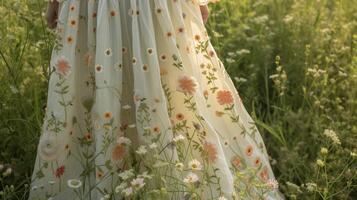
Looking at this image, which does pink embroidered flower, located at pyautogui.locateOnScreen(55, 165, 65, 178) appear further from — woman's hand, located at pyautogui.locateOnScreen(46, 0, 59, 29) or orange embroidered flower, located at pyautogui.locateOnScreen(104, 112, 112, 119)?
woman's hand, located at pyautogui.locateOnScreen(46, 0, 59, 29)

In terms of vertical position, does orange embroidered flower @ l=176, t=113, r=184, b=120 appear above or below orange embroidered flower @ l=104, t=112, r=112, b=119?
below

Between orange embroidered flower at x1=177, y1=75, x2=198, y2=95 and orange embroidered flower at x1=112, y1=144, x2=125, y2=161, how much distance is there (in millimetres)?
259

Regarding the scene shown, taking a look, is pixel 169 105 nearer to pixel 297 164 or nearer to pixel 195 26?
pixel 195 26

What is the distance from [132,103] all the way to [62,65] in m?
0.25

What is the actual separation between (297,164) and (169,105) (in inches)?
26.2

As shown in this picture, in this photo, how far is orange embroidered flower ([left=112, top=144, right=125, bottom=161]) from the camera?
208cm

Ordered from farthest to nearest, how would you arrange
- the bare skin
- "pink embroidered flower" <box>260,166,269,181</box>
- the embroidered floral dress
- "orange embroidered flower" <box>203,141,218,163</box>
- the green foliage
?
the green foliage → "pink embroidered flower" <box>260,166,269,181</box> → the bare skin → "orange embroidered flower" <box>203,141,218,163</box> → the embroidered floral dress

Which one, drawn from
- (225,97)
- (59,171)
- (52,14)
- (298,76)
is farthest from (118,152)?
(298,76)

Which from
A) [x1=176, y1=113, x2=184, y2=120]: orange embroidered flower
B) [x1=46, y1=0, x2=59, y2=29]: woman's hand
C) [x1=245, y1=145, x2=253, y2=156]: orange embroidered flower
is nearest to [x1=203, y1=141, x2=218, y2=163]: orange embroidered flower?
[x1=176, y1=113, x2=184, y2=120]: orange embroidered flower

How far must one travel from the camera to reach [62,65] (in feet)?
6.86

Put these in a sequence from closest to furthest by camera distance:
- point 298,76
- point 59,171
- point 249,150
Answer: point 59,171
point 249,150
point 298,76

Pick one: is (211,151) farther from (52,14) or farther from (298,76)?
(298,76)

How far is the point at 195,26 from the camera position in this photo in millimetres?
2168

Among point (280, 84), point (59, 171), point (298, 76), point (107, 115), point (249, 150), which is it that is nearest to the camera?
point (107, 115)
